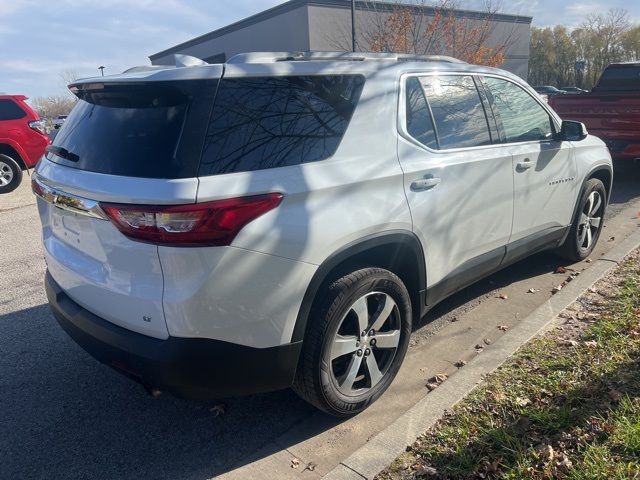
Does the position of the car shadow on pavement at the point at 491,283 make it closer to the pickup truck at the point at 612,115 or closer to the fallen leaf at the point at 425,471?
the fallen leaf at the point at 425,471

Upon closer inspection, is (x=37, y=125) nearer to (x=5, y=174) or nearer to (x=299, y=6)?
(x=5, y=174)

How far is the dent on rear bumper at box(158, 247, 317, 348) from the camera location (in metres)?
2.17

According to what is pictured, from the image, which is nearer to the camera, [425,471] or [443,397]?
[425,471]

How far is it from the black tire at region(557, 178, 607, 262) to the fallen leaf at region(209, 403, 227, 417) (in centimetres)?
348

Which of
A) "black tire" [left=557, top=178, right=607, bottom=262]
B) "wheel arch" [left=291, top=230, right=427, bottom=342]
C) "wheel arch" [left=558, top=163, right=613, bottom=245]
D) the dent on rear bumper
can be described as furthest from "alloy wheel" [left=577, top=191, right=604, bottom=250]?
the dent on rear bumper

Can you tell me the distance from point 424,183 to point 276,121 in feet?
3.38

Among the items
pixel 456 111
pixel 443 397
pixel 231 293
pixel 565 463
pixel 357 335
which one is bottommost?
pixel 443 397

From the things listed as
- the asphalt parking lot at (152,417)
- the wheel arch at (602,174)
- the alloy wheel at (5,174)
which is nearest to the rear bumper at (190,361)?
the asphalt parking lot at (152,417)

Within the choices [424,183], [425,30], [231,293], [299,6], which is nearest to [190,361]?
[231,293]

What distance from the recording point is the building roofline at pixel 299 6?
18228 millimetres

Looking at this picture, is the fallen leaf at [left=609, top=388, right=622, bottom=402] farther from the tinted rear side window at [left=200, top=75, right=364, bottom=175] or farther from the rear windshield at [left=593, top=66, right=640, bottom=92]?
the rear windshield at [left=593, top=66, right=640, bottom=92]

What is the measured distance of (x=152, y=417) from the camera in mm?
3027

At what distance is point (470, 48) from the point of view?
18.6 metres

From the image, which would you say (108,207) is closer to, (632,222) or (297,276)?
(297,276)
